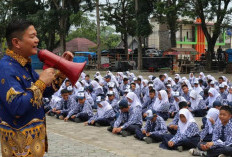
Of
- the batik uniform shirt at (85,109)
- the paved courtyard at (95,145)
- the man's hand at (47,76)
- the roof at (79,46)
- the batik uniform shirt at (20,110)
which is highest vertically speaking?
the roof at (79,46)

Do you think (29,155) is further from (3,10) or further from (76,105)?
(3,10)

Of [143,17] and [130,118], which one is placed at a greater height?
[143,17]

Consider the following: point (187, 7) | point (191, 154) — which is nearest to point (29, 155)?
point (191, 154)

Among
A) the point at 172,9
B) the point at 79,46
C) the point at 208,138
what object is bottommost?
the point at 208,138

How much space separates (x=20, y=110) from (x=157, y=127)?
622cm

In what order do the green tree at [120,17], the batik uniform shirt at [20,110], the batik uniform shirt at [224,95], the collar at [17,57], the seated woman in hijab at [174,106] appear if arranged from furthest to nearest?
the green tree at [120,17]
the batik uniform shirt at [224,95]
the seated woman in hijab at [174,106]
the collar at [17,57]
the batik uniform shirt at [20,110]

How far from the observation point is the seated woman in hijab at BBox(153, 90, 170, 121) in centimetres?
1091

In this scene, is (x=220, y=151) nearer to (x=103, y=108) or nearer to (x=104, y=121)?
(x=104, y=121)

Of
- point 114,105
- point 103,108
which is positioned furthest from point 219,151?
point 114,105

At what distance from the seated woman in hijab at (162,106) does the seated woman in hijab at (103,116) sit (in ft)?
4.87

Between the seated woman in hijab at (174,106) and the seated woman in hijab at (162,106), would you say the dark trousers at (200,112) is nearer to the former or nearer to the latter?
the seated woman in hijab at (174,106)

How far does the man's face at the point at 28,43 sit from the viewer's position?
8.56ft

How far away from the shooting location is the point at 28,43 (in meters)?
2.62

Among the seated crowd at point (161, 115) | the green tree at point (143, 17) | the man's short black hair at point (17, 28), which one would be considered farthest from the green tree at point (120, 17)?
the man's short black hair at point (17, 28)
